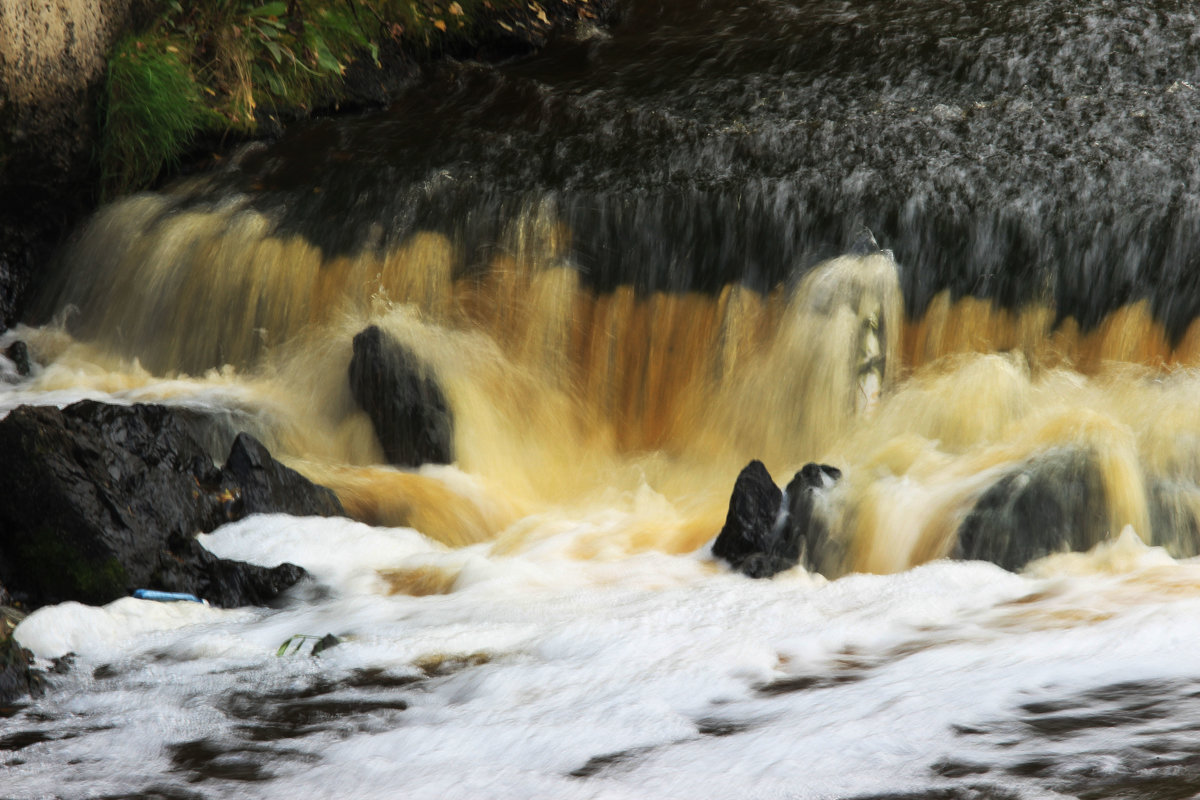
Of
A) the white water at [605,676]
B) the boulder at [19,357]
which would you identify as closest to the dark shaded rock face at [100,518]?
the white water at [605,676]

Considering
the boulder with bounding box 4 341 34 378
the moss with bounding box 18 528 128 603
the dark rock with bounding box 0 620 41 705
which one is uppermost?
the boulder with bounding box 4 341 34 378

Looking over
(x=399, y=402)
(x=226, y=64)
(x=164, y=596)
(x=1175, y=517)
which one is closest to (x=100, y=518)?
(x=164, y=596)

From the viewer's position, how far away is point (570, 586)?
475cm

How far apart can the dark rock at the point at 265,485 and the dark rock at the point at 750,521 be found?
1.77 meters

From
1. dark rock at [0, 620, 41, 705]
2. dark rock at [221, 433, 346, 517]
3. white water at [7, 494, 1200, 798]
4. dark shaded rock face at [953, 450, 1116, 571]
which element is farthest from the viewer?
dark rock at [221, 433, 346, 517]

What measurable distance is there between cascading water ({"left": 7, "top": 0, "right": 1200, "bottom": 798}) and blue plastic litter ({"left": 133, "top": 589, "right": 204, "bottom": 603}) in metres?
0.09

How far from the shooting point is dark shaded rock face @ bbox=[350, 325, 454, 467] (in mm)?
6250

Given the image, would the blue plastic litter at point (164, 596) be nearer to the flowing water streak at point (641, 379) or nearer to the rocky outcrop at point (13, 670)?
the rocky outcrop at point (13, 670)

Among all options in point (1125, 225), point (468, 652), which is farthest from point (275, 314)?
point (1125, 225)

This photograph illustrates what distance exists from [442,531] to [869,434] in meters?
2.14

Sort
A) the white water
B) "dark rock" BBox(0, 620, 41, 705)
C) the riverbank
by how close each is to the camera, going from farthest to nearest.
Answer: the riverbank → "dark rock" BBox(0, 620, 41, 705) → the white water

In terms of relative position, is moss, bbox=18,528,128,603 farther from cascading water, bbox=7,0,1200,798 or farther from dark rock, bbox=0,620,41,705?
dark rock, bbox=0,620,41,705

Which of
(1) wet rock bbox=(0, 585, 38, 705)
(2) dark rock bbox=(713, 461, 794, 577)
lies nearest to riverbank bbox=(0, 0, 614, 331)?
(1) wet rock bbox=(0, 585, 38, 705)

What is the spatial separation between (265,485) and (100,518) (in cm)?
87
